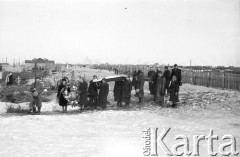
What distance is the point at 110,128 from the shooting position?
8703 mm

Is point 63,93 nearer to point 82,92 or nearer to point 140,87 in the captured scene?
point 82,92

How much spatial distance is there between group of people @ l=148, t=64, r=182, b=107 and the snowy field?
51 cm

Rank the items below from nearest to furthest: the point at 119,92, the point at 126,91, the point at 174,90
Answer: the point at 174,90
the point at 126,91
the point at 119,92

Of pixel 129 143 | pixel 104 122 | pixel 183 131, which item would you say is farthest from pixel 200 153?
pixel 104 122

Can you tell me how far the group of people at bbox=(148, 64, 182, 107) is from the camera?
1322cm

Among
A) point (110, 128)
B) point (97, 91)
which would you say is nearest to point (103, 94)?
point (97, 91)

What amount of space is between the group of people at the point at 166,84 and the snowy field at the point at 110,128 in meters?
0.51

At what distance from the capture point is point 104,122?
31.9ft

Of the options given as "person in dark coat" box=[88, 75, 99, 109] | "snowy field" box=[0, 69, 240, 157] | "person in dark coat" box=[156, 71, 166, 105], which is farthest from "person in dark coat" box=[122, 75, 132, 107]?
"person in dark coat" box=[156, 71, 166, 105]

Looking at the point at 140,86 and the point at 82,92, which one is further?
the point at 140,86

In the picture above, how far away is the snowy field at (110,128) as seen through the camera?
20.9ft

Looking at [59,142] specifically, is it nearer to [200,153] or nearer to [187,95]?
[200,153]

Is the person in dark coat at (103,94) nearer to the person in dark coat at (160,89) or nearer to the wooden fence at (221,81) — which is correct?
the person in dark coat at (160,89)

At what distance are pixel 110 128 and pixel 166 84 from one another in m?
6.35
